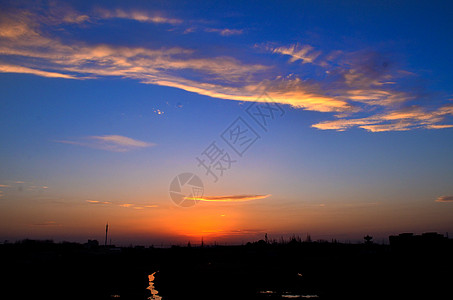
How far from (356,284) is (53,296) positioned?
1244 inches

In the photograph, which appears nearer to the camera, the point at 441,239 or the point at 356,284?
the point at 356,284

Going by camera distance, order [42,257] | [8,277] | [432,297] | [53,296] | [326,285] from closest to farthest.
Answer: [432,297]
[53,296]
[326,285]
[8,277]
[42,257]

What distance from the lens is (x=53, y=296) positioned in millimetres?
35062

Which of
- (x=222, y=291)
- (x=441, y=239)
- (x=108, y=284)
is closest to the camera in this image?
(x=222, y=291)

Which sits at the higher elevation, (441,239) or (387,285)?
(441,239)

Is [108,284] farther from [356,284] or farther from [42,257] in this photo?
[42,257]

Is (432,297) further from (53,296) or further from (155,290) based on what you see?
(53,296)

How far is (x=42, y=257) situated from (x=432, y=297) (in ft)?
252

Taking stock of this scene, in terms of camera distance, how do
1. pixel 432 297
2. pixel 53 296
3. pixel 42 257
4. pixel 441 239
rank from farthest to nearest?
pixel 42 257 < pixel 441 239 < pixel 53 296 < pixel 432 297

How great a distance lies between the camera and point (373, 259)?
69.8m

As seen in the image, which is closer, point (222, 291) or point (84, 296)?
point (84, 296)

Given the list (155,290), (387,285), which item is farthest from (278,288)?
(155,290)

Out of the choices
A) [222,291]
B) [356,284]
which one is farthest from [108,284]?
[356,284]

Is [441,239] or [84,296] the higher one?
[441,239]
